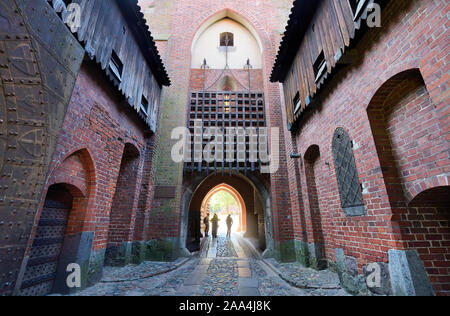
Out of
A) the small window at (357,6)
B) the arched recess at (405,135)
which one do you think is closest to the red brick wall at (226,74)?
the small window at (357,6)

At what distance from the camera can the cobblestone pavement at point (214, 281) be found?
131 inches

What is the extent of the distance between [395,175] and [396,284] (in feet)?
4.61

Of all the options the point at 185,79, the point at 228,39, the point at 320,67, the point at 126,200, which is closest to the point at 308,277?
the point at 320,67

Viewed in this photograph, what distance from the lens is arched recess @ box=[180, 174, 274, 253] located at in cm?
686

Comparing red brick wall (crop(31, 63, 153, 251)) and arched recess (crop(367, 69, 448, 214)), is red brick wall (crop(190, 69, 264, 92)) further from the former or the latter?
arched recess (crop(367, 69, 448, 214))

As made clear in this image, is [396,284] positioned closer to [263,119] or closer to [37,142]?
[37,142]

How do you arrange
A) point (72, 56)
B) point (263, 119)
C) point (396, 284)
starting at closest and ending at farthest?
point (396, 284)
point (72, 56)
point (263, 119)

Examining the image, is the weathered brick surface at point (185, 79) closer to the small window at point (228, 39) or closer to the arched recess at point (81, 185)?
the small window at point (228, 39)

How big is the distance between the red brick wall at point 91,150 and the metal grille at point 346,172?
16.2 feet

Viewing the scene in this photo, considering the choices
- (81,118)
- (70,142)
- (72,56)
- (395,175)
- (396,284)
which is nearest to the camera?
(396,284)

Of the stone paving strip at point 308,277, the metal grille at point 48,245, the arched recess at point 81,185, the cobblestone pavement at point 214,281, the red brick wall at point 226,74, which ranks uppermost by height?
the red brick wall at point 226,74

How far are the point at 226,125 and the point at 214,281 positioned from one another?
518cm

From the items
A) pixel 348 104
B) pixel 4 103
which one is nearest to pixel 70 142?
pixel 4 103

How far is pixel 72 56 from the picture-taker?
293 centimetres
